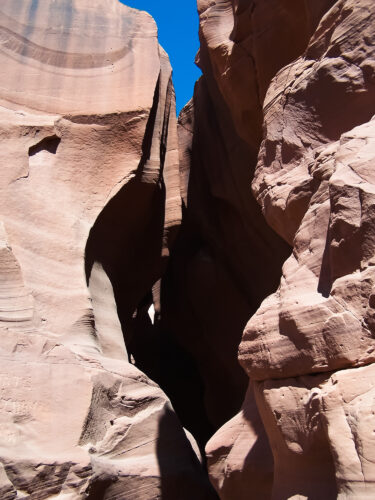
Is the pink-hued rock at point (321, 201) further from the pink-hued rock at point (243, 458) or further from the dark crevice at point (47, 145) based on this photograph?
the dark crevice at point (47, 145)

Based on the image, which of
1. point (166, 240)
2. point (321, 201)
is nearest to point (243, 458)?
point (321, 201)

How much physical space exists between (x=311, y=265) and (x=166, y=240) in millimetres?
3236

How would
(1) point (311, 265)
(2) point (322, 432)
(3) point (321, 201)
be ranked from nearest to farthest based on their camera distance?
(2) point (322, 432) < (1) point (311, 265) < (3) point (321, 201)

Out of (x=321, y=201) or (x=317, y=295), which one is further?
(x=321, y=201)

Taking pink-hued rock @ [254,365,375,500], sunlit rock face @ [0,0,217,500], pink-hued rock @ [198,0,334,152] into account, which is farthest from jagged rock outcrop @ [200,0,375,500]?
sunlit rock face @ [0,0,217,500]

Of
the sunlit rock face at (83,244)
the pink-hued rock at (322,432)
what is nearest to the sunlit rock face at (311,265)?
Answer: the pink-hued rock at (322,432)

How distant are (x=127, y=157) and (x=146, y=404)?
2130 millimetres

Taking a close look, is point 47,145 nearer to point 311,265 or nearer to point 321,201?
point 321,201

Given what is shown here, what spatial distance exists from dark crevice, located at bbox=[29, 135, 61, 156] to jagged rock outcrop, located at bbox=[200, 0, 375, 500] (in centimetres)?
180

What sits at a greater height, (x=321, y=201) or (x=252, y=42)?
(x=252, y=42)

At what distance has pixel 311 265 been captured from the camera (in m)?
2.80

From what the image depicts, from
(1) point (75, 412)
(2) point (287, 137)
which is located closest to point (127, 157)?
(2) point (287, 137)

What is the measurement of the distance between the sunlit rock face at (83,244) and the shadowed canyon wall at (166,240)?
0.01m

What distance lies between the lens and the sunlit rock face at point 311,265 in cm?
229
